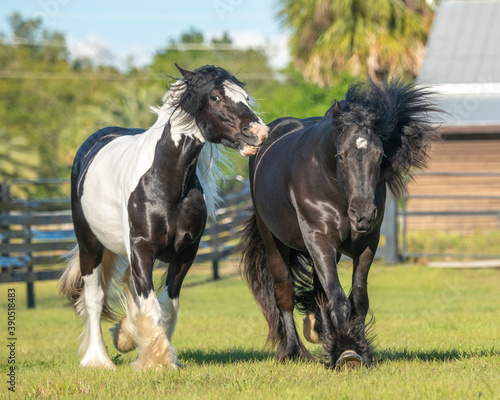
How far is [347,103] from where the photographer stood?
5.37m

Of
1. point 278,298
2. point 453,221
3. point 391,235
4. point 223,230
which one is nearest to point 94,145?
point 278,298

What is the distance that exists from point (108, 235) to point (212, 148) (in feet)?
3.89

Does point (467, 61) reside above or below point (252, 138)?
above

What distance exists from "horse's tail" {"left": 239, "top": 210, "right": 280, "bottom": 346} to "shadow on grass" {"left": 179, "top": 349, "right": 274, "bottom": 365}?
0.25 metres

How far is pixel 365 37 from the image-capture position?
25734mm

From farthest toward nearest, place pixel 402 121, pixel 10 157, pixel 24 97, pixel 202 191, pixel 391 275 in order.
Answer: pixel 24 97 < pixel 10 157 < pixel 391 275 < pixel 202 191 < pixel 402 121

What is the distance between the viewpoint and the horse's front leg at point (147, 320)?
576 cm

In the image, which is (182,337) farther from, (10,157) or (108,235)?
(10,157)

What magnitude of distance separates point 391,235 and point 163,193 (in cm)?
1129

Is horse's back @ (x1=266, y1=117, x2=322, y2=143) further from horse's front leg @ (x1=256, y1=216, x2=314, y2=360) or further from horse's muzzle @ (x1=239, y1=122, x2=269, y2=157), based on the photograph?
horse's muzzle @ (x1=239, y1=122, x2=269, y2=157)

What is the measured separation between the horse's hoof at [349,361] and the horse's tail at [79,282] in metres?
2.67

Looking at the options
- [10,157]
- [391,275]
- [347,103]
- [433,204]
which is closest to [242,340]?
[347,103]

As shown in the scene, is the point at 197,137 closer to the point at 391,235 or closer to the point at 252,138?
the point at 252,138

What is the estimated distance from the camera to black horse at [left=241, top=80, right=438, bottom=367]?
510 centimetres
